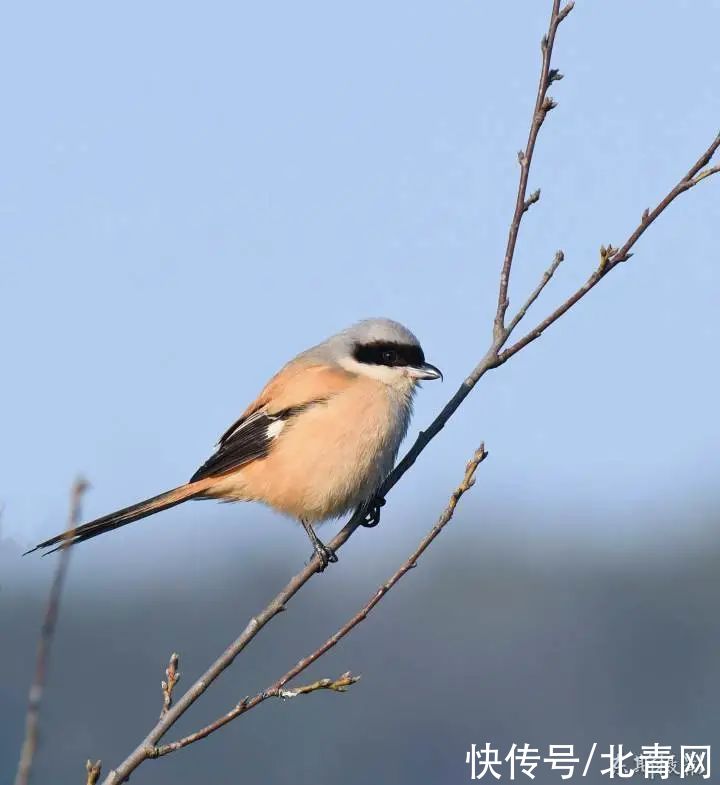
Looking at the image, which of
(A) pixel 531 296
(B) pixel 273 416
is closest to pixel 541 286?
(A) pixel 531 296

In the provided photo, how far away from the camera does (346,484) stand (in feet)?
15.1

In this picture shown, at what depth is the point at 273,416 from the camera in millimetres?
4879

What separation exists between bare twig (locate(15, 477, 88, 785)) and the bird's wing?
2.63 metres

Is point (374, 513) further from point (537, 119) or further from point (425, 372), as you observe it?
point (537, 119)

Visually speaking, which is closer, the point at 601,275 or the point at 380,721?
the point at 601,275

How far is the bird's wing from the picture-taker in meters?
4.82

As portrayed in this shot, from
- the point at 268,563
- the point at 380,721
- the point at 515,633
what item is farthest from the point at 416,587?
the point at 380,721

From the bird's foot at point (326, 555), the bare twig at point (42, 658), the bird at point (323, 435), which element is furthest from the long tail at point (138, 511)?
the bare twig at point (42, 658)

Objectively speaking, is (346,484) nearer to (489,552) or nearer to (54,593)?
(54,593)

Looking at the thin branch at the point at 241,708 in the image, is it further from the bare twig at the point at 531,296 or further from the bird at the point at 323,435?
the bird at the point at 323,435

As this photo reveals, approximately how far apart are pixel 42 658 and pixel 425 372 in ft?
9.11

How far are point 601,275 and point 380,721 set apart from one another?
76.4ft

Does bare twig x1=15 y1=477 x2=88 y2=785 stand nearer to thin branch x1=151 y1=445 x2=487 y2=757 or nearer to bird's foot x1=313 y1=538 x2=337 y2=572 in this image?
thin branch x1=151 y1=445 x2=487 y2=757

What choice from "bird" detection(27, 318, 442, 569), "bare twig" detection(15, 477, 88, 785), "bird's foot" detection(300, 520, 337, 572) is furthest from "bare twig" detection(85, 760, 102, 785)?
"bird" detection(27, 318, 442, 569)
